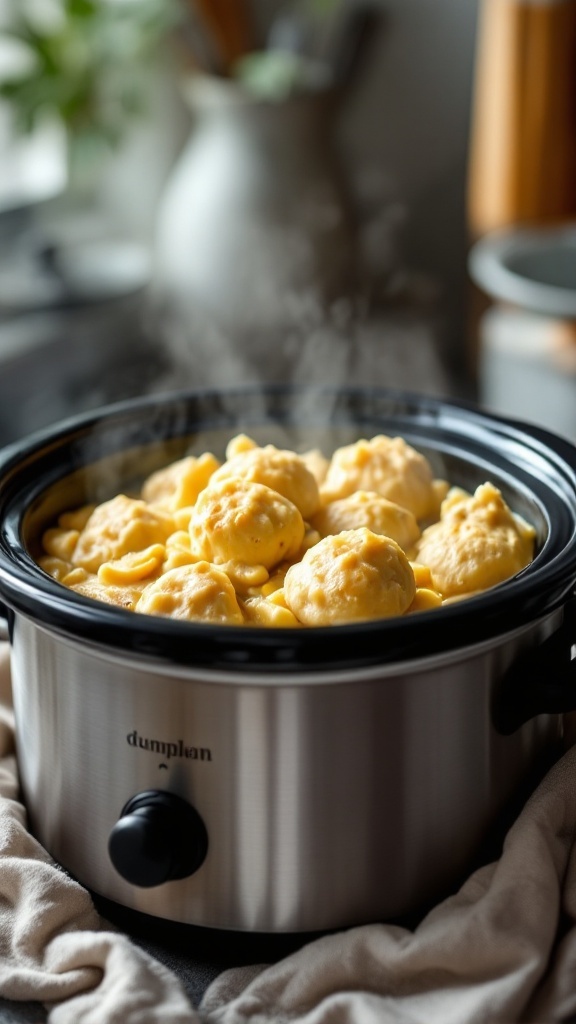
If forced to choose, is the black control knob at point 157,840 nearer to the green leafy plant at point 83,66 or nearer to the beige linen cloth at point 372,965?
the beige linen cloth at point 372,965

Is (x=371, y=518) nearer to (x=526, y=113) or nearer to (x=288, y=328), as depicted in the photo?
(x=288, y=328)

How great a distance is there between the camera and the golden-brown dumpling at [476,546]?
1.08 metres

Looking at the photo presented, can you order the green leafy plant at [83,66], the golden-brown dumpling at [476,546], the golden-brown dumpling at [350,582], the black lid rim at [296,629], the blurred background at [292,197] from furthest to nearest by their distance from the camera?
the green leafy plant at [83,66]
the blurred background at [292,197]
the golden-brown dumpling at [476,546]
the golden-brown dumpling at [350,582]
the black lid rim at [296,629]

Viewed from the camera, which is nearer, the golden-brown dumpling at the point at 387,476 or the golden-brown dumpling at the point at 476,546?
the golden-brown dumpling at the point at 476,546

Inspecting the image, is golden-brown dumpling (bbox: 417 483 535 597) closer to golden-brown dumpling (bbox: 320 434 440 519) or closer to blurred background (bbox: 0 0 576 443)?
golden-brown dumpling (bbox: 320 434 440 519)

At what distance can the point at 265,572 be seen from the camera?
1.05 metres

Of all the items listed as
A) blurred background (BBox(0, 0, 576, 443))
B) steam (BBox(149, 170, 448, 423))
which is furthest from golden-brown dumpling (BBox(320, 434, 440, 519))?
steam (BBox(149, 170, 448, 423))

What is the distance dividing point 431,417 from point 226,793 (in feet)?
1.99

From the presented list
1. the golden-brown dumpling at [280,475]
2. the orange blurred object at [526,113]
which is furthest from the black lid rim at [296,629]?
the orange blurred object at [526,113]

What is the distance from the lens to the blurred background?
2.29 m

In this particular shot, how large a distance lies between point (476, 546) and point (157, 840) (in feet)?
1.38

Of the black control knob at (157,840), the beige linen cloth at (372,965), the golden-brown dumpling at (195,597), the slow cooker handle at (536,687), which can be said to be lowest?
the beige linen cloth at (372,965)

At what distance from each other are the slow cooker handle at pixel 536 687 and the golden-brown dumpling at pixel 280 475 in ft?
0.94

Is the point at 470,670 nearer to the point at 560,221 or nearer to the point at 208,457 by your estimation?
the point at 208,457
